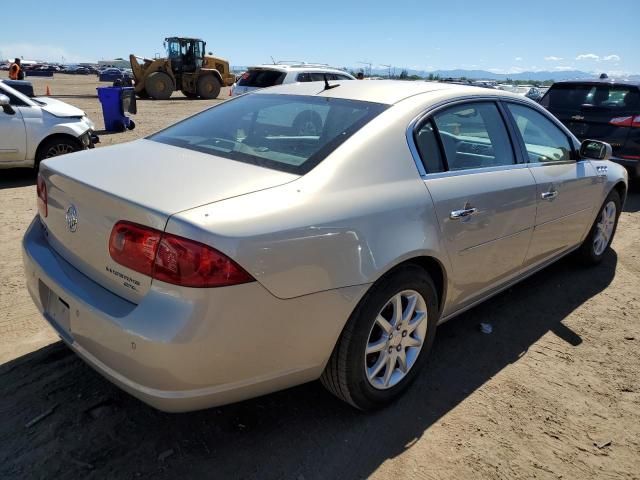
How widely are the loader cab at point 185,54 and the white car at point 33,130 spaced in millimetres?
19531

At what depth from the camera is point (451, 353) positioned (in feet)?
10.7

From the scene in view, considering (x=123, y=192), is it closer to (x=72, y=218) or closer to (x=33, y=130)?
(x=72, y=218)

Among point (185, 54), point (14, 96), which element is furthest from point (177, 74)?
point (14, 96)

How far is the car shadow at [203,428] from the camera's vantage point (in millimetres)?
2209

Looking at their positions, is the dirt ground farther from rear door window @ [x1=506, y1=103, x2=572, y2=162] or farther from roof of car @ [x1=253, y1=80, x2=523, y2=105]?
roof of car @ [x1=253, y1=80, x2=523, y2=105]

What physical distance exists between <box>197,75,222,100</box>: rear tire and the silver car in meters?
24.5

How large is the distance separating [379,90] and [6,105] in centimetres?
606

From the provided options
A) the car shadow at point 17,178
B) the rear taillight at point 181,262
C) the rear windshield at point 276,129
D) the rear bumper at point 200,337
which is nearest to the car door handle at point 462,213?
the rear windshield at point 276,129

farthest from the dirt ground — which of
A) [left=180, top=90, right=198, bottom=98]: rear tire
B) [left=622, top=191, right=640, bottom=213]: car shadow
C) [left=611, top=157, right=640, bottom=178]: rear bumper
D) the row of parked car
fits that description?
[left=180, top=90, right=198, bottom=98]: rear tire

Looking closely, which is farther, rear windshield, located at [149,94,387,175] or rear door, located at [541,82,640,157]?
rear door, located at [541,82,640,157]

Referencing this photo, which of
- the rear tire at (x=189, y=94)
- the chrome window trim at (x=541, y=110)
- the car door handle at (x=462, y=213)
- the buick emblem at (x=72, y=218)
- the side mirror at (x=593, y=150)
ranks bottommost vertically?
the rear tire at (x=189, y=94)

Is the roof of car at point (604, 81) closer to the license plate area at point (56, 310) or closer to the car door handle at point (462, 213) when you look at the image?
the car door handle at point (462, 213)

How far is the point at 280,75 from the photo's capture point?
12.9 m

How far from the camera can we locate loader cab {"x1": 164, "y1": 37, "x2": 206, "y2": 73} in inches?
1005
